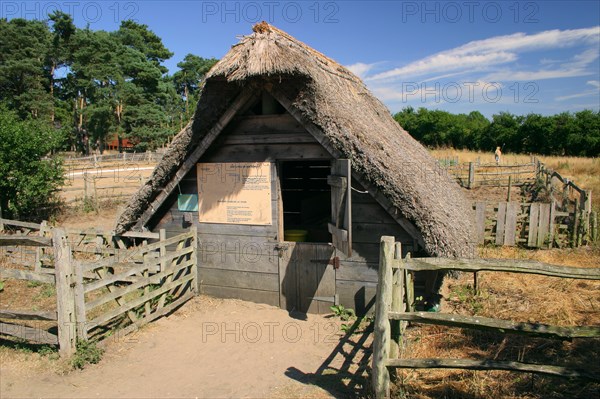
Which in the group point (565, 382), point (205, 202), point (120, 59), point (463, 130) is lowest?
point (565, 382)

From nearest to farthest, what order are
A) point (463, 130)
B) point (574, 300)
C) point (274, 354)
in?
1. point (274, 354)
2. point (574, 300)
3. point (463, 130)

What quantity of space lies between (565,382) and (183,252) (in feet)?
18.0

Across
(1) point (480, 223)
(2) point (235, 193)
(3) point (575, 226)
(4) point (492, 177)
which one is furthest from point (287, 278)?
(4) point (492, 177)

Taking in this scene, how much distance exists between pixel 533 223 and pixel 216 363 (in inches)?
396

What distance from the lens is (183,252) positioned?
7.00 m

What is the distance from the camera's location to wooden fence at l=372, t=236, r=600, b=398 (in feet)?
10.5

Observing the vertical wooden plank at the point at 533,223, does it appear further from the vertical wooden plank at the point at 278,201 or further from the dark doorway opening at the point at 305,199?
the vertical wooden plank at the point at 278,201

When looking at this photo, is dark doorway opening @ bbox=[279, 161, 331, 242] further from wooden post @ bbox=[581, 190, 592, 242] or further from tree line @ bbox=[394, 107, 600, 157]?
tree line @ bbox=[394, 107, 600, 157]

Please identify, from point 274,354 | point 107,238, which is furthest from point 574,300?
point 107,238

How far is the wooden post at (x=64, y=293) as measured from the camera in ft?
16.1

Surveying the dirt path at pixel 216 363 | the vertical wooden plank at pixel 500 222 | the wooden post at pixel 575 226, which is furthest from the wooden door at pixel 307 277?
the wooden post at pixel 575 226

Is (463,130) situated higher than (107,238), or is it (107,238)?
(463,130)

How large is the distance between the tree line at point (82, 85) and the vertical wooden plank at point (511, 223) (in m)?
37.0

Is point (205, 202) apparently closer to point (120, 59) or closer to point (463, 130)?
point (120, 59)
